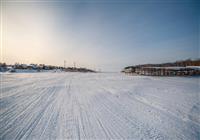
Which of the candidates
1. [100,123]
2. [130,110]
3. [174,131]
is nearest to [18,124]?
[100,123]

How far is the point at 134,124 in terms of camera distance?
11.0 feet

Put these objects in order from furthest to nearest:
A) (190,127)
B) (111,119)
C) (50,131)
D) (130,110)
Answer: (130,110) < (111,119) < (190,127) < (50,131)

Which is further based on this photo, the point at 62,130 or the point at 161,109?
the point at 161,109

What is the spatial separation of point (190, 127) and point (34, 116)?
516cm

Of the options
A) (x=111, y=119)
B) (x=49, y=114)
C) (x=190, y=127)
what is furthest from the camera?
(x=49, y=114)

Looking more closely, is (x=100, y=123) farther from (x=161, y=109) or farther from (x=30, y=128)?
(x=161, y=109)

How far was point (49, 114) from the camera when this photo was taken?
400cm

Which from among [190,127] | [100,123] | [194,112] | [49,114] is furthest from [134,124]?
[49,114]

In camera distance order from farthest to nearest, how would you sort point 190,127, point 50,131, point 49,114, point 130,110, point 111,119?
point 130,110, point 49,114, point 111,119, point 190,127, point 50,131

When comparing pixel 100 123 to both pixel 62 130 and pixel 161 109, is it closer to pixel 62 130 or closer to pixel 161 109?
pixel 62 130

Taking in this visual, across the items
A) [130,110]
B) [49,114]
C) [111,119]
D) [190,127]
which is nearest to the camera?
[190,127]

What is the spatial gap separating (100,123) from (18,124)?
8.49 feet

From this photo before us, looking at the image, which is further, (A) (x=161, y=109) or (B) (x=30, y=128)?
(A) (x=161, y=109)

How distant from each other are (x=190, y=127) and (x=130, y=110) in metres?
1.92
